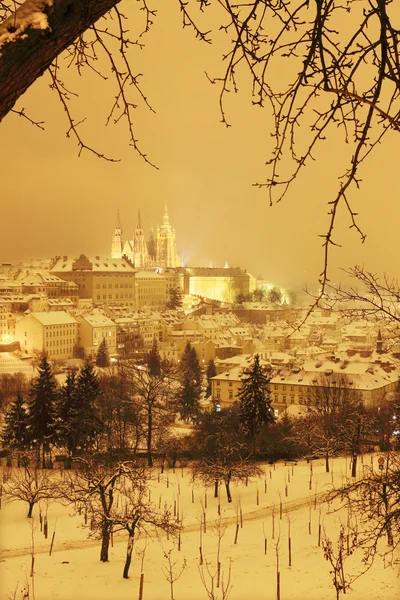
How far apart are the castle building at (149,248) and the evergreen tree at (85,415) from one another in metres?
50.8

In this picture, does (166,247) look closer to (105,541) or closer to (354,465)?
(354,465)

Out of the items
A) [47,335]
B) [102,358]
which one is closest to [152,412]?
[102,358]

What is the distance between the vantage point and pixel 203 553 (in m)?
6.77

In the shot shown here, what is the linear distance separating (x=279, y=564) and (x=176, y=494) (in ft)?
12.7

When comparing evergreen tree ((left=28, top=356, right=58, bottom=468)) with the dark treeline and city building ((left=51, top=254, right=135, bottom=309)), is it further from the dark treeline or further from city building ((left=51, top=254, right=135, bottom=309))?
city building ((left=51, top=254, right=135, bottom=309))

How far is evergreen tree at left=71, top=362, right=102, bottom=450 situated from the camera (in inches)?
510

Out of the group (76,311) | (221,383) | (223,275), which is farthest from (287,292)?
(221,383)

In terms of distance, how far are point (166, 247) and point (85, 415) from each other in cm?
5696

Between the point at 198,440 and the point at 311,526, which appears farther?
the point at 198,440

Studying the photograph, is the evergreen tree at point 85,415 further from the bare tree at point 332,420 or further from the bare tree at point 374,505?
the bare tree at point 374,505

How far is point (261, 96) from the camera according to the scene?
1.24m

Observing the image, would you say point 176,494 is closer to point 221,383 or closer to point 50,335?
point 221,383

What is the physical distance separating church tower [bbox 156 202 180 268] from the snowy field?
59.2 meters

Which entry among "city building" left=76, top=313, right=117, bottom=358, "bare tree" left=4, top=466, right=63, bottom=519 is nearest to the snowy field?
"bare tree" left=4, top=466, right=63, bottom=519
